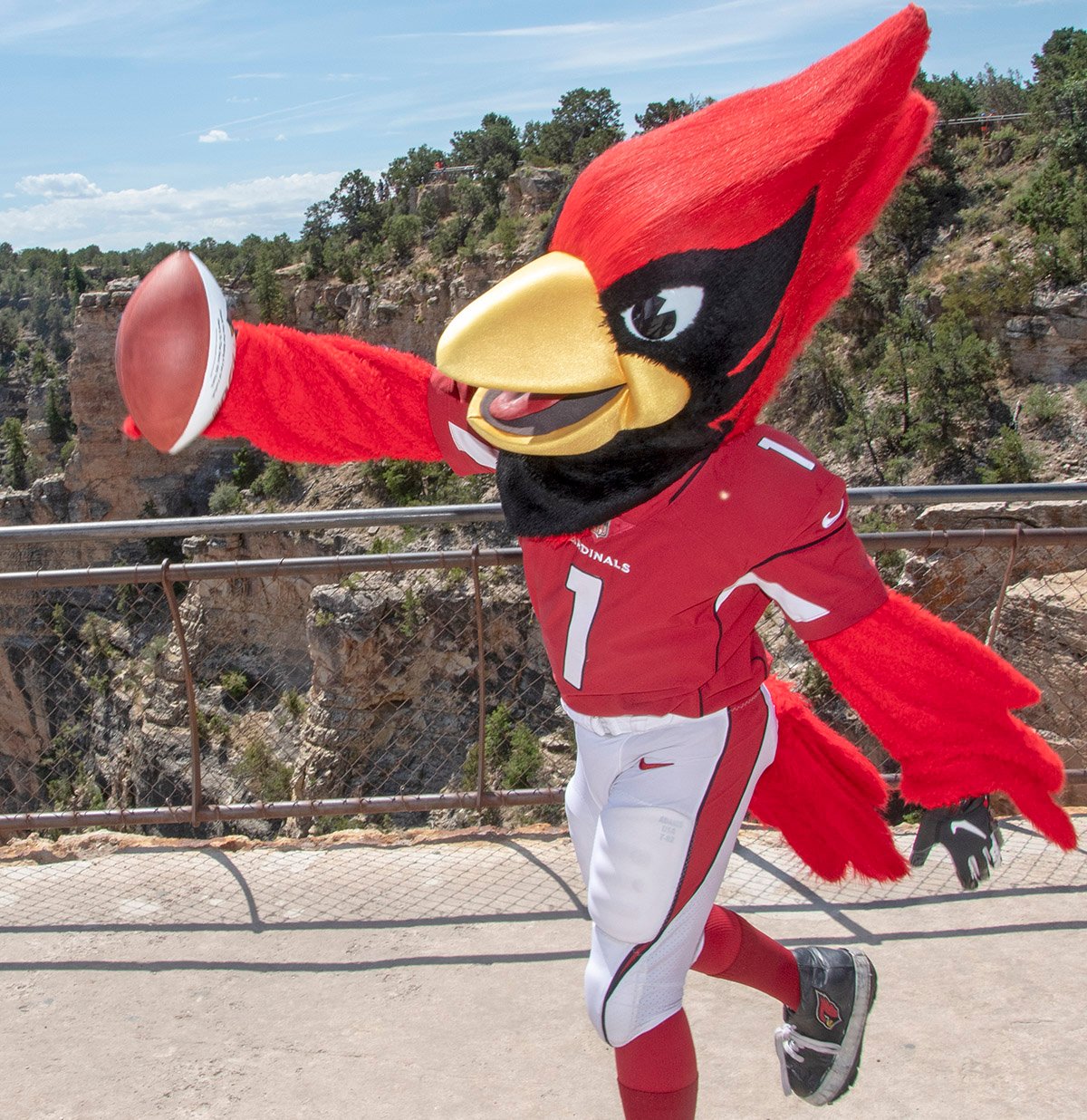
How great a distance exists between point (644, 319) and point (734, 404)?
0.71 ft

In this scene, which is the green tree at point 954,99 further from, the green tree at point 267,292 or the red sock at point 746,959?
the red sock at point 746,959

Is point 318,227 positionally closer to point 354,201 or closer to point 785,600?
point 354,201

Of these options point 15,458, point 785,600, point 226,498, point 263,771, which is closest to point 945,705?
point 785,600

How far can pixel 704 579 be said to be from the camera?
1.73 m

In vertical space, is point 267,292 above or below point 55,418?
above

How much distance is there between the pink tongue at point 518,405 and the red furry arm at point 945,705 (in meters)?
0.64

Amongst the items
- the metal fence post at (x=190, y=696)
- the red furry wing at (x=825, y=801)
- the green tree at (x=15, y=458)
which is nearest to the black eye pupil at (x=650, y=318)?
the red furry wing at (x=825, y=801)

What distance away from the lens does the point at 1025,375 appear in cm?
1708

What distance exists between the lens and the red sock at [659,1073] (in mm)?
1721

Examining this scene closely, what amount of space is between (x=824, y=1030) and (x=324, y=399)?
1.51m

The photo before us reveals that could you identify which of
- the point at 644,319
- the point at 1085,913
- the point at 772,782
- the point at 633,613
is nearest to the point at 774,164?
the point at 644,319

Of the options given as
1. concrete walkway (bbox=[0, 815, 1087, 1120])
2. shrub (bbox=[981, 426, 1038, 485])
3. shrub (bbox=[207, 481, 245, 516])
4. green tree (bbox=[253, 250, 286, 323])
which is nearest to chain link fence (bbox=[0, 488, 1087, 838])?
concrete walkway (bbox=[0, 815, 1087, 1120])

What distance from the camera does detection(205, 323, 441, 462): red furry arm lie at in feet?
6.61

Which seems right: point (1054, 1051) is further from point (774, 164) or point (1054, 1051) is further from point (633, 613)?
point (774, 164)
